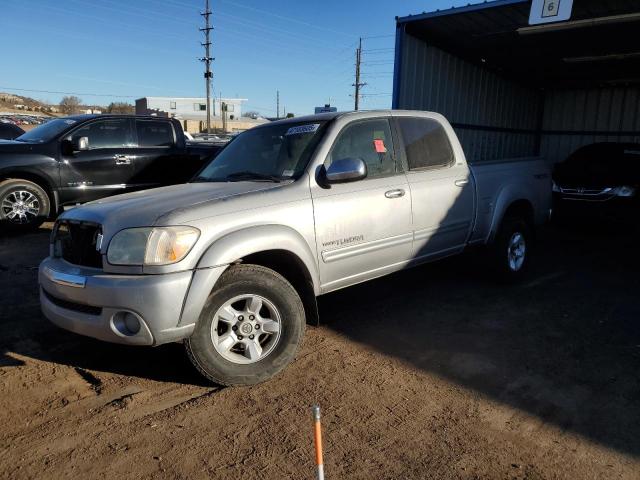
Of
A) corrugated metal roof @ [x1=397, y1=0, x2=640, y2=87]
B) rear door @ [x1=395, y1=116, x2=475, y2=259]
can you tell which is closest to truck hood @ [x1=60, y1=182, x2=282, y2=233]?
rear door @ [x1=395, y1=116, x2=475, y2=259]

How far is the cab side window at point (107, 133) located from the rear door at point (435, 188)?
5.62 meters

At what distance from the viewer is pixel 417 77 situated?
32.0ft

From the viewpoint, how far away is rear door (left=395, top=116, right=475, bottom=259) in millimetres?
4641

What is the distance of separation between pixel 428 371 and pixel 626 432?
126 cm

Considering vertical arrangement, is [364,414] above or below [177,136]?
below

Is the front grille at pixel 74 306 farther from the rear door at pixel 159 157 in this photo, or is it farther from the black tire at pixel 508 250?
the rear door at pixel 159 157

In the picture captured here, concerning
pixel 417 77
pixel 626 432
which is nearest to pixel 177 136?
pixel 417 77

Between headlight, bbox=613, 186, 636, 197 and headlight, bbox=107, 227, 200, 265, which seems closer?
headlight, bbox=107, 227, 200, 265

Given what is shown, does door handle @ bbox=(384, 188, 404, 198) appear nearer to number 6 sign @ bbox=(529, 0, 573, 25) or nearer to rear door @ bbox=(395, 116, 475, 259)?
rear door @ bbox=(395, 116, 475, 259)

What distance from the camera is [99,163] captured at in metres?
8.33

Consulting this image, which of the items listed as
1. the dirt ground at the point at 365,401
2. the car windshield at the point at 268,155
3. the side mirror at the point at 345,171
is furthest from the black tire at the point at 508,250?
the car windshield at the point at 268,155

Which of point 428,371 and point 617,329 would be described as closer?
point 428,371

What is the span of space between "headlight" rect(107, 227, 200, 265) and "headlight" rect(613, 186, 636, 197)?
A: 27.3 ft

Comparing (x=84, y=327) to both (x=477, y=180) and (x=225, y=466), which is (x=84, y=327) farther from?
(x=477, y=180)
